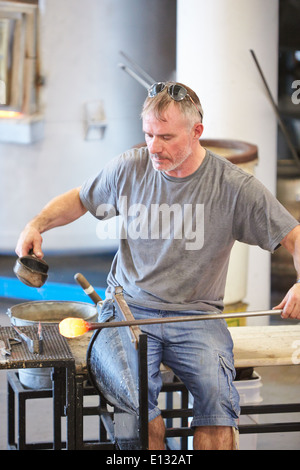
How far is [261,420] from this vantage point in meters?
3.46

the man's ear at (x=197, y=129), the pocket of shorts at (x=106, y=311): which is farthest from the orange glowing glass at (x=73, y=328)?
the man's ear at (x=197, y=129)

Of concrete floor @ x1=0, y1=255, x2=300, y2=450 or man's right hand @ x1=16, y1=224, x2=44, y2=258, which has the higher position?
man's right hand @ x1=16, y1=224, x2=44, y2=258

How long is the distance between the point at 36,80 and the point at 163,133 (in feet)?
8.60

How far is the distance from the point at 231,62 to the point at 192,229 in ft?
7.26

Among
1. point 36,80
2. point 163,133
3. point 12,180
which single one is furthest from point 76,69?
point 163,133

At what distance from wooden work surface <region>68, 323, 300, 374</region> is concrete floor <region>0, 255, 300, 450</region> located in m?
0.46

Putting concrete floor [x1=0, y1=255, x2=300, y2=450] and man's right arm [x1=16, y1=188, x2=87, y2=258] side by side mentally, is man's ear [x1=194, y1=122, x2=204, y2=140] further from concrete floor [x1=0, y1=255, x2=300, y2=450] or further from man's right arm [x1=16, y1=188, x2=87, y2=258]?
concrete floor [x1=0, y1=255, x2=300, y2=450]

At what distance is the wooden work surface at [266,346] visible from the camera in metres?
2.64

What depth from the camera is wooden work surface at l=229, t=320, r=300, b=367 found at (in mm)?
2637

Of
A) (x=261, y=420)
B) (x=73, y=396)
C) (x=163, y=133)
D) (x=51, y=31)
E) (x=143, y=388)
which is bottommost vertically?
(x=261, y=420)

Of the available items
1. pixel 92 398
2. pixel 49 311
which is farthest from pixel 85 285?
pixel 92 398

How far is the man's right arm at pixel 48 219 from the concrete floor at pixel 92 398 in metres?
1.04

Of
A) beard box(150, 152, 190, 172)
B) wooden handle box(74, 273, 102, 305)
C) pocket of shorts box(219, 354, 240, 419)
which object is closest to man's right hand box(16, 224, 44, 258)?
wooden handle box(74, 273, 102, 305)
